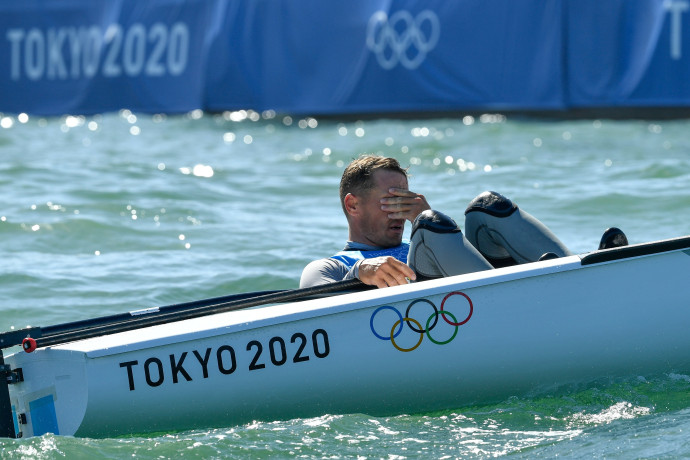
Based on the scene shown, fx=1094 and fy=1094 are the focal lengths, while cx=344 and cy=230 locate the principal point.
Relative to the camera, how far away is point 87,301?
5.63 metres

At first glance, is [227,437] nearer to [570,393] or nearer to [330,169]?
[570,393]

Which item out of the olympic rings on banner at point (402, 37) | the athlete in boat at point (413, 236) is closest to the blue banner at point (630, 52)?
the olympic rings on banner at point (402, 37)

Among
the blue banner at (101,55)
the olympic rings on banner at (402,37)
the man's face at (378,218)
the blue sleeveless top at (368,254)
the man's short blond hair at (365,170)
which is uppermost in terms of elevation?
the blue banner at (101,55)

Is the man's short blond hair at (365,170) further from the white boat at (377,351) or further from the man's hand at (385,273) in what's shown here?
the white boat at (377,351)

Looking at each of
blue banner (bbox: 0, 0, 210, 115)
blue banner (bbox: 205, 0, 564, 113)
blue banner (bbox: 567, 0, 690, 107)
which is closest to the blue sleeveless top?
blue banner (bbox: 567, 0, 690, 107)

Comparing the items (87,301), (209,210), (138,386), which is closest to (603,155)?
(209,210)

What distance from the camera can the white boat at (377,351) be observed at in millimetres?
3459

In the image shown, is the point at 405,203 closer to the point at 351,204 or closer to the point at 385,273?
the point at 351,204

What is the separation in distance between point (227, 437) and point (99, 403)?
41 centimetres

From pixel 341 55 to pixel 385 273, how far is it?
8.93m

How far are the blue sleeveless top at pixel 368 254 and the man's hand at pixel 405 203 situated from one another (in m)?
0.14

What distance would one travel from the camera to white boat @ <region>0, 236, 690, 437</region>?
3.46 m

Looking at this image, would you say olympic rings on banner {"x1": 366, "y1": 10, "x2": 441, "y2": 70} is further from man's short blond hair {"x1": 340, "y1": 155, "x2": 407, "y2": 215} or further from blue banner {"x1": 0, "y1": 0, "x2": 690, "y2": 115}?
man's short blond hair {"x1": 340, "y1": 155, "x2": 407, "y2": 215}

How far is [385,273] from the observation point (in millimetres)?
3645
